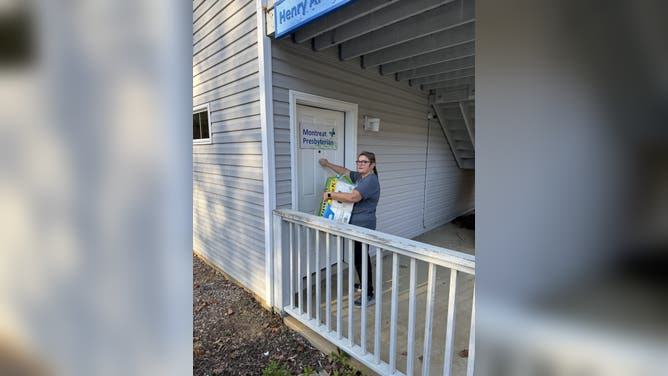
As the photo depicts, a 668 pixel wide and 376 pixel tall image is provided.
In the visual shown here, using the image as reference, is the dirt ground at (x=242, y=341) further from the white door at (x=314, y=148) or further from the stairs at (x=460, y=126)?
the stairs at (x=460, y=126)

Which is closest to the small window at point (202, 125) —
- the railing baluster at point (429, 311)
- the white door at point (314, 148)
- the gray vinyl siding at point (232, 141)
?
the gray vinyl siding at point (232, 141)

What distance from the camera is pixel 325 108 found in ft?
11.4

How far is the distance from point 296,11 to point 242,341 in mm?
2718

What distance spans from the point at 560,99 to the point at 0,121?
2.20ft

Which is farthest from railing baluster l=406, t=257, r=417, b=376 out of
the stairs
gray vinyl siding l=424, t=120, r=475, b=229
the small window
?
gray vinyl siding l=424, t=120, r=475, b=229

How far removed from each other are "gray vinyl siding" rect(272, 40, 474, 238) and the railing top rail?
60cm

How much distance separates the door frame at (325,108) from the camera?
3.06 metres

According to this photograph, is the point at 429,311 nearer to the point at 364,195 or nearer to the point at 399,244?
the point at 399,244

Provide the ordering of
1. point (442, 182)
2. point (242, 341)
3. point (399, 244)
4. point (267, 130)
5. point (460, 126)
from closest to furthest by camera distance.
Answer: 1. point (399, 244)
2. point (242, 341)
3. point (267, 130)
4. point (460, 126)
5. point (442, 182)

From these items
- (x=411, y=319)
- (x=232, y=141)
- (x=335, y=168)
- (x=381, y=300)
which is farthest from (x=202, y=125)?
(x=411, y=319)

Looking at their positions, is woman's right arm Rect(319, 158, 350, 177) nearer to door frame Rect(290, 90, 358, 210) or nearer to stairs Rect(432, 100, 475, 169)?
door frame Rect(290, 90, 358, 210)

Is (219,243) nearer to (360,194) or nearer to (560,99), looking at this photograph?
(360,194)

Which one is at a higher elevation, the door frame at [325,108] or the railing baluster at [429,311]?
the door frame at [325,108]

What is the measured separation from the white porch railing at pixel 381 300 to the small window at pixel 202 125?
183 centimetres
